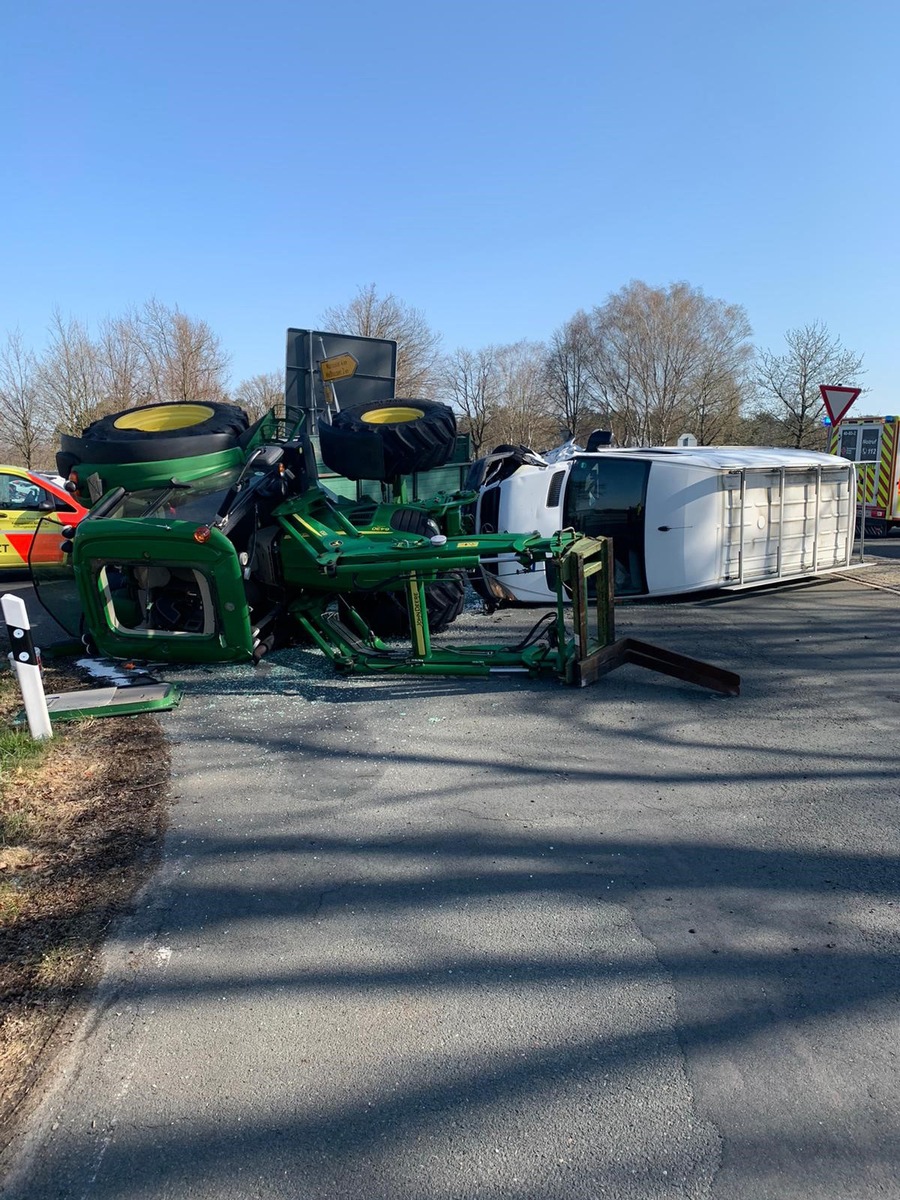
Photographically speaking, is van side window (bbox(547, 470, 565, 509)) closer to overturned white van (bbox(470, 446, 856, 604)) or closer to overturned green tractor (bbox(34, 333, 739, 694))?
overturned white van (bbox(470, 446, 856, 604))

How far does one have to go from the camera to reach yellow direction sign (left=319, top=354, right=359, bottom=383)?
874 centimetres

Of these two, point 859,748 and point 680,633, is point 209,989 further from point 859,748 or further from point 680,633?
point 680,633

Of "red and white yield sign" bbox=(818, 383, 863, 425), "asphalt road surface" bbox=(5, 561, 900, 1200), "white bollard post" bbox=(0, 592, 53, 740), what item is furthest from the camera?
"red and white yield sign" bbox=(818, 383, 863, 425)

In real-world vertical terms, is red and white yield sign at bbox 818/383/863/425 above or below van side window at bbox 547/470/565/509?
above

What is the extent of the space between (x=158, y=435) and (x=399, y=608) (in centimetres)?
272

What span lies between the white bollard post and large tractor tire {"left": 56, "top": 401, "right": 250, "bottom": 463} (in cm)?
219

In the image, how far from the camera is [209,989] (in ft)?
10.3

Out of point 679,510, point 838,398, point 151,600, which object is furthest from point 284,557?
point 838,398

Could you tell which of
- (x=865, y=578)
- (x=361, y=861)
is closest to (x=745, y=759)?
→ (x=361, y=861)

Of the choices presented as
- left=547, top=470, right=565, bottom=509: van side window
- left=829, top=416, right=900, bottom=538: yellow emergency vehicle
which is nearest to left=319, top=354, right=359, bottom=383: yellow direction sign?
left=547, top=470, right=565, bottom=509: van side window

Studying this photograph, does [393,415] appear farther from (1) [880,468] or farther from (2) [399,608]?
(1) [880,468]

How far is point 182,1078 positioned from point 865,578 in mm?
11611

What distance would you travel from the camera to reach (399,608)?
329 inches

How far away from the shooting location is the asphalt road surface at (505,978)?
236cm
